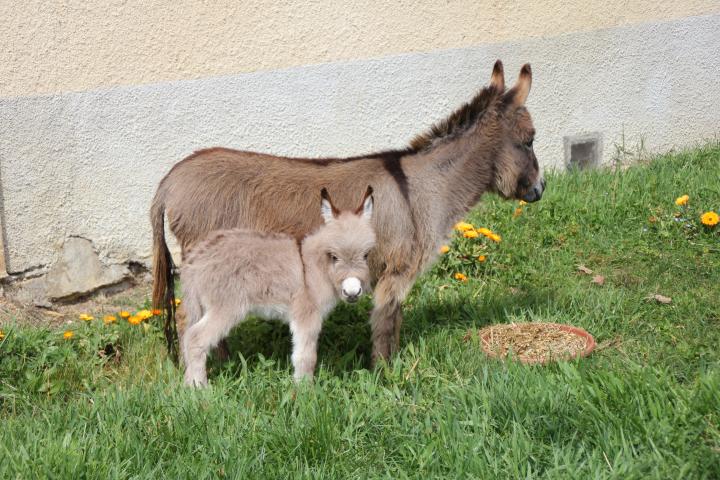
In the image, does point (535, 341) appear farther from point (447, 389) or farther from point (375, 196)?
point (375, 196)

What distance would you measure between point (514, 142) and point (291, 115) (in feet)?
7.01

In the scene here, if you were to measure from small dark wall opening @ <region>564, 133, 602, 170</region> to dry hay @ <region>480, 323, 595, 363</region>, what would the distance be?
313 cm

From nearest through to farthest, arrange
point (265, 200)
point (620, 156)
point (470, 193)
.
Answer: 1. point (265, 200)
2. point (470, 193)
3. point (620, 156)

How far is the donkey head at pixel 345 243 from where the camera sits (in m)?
3.91

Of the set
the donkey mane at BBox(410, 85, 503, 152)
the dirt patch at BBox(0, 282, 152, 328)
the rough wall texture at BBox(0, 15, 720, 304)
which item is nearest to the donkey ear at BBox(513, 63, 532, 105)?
the donkey mane at BBox(410, 85, 503, 152)

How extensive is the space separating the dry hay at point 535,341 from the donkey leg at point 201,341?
4.60 ft

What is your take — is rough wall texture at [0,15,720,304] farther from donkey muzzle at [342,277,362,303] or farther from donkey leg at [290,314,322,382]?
donkey muzzle at [342,277,362,303]

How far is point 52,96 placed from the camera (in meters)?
5.64

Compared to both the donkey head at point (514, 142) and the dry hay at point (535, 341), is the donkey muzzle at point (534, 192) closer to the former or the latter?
the donkey head at point (514, 142)

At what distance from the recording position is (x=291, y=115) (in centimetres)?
642

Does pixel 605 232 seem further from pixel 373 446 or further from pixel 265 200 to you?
pixel 373 446

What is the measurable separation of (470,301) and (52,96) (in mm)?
3000

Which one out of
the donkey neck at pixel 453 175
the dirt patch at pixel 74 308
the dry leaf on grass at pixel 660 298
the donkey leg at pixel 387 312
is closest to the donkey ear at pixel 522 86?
the donkey neck at pixel 453 175

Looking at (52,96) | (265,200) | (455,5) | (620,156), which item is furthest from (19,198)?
(620,156)
